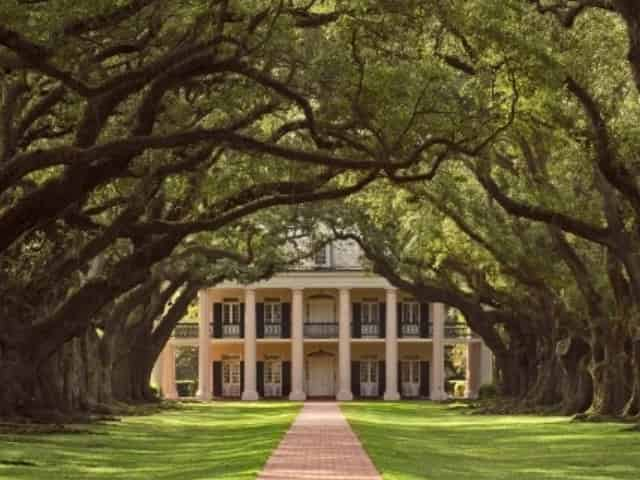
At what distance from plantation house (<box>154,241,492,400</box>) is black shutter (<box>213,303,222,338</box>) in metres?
0.06

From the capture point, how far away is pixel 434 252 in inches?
1881

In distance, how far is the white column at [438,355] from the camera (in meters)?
82.4

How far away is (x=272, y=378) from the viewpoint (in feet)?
280

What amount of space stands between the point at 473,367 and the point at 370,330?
601 centimetres

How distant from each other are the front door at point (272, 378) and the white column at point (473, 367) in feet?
33.9

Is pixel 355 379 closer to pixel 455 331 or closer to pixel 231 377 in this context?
pixel 455 331

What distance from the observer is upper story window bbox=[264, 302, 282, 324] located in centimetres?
8512

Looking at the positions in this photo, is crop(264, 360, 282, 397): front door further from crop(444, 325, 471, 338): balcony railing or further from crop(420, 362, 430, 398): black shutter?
crop(444, 325, 471, 338): balcony railing

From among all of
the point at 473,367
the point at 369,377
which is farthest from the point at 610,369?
the point at 369,377

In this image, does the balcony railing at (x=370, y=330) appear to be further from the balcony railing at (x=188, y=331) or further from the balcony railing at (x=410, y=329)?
the balcony railing at (x=188, y=331)

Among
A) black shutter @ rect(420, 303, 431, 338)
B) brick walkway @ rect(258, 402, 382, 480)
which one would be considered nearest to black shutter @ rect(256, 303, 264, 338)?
black shutter @ rect(420, 303, 431, 338)

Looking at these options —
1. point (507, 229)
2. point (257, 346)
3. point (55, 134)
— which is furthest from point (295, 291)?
point (55, 134)

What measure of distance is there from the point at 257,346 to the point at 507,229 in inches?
1788

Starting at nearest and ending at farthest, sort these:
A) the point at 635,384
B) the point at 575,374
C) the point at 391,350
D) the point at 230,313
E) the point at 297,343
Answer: the point at 635,384, the point at 575,374, the point at 391,350, the point at 297,343, the point at 230,313
